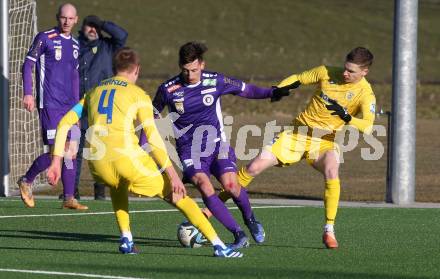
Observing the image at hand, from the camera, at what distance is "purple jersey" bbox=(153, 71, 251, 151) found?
12.7 m

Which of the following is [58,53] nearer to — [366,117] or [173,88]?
[173,88]

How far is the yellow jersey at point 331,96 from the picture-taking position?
1313 centimetres

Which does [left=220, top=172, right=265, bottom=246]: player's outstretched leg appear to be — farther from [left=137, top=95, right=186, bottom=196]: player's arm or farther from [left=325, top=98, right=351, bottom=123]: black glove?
[left=137, top=95, right=186, bottom=196]: player's arm

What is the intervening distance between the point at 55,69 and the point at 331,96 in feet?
14.6

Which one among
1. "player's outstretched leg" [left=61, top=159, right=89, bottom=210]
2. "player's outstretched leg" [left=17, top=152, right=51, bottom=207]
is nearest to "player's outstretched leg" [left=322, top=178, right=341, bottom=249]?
"player's outstretched leg" [left=17, top=152, right=51, bottom=207]

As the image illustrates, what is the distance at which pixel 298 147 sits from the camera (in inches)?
529

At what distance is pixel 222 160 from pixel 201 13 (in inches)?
3029

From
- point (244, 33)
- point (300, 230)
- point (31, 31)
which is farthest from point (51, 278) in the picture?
point (244, 33)

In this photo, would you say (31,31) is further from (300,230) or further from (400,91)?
(300,230)

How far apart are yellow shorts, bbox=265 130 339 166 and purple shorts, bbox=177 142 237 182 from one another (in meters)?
0.68

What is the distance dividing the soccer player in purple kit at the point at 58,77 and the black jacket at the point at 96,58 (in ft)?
2.97

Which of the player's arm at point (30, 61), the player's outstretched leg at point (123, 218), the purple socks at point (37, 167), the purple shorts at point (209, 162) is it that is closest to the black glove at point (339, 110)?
the purple shorts at point (209, 162)

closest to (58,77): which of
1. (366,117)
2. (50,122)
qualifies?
(50,122)

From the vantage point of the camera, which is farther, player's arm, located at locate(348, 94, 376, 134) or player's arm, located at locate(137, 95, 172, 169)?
player's arm, located at locate(348, 94, 376, 134)
